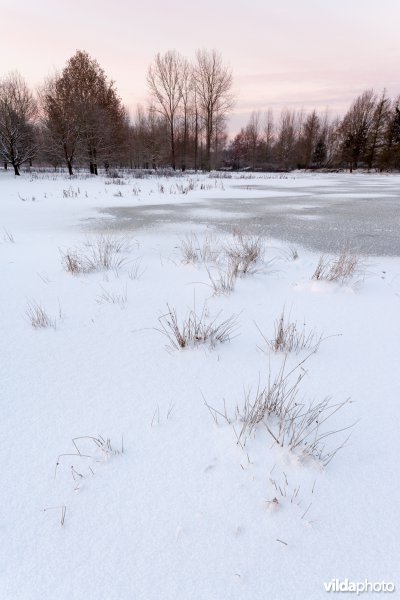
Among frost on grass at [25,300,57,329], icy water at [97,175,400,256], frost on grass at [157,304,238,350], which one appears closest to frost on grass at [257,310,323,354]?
frost on grass at [157,304,238,350]

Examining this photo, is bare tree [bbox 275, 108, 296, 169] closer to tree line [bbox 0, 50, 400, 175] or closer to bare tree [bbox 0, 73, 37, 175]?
tree line [bbox 0, 50, 400, 175]

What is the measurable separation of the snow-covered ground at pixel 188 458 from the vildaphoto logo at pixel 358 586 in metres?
0.01

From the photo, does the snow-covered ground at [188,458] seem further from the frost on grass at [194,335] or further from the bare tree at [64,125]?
the bare tree at [64,125]

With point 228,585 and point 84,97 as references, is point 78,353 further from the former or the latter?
point 84,97

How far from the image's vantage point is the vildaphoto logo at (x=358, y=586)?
0.99 meters

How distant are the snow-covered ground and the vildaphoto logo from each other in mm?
13

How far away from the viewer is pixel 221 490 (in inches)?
48.8

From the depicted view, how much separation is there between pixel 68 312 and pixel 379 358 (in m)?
2.53

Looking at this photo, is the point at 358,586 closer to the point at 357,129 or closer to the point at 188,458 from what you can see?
the point at 188,458

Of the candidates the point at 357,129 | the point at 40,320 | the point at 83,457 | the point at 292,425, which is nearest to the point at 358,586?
the point at 292,425

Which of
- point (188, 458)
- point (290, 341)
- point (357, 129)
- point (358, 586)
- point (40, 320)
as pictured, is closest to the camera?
point (358, 586)

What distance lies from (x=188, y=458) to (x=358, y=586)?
28.1 inches

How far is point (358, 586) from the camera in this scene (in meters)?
1.00

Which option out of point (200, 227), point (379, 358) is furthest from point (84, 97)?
point (379, 358)
